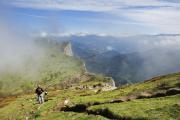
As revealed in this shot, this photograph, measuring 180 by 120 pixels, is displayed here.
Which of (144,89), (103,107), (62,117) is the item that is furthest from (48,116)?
(144,89)

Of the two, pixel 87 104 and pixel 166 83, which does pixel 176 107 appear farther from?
pixel 87 104

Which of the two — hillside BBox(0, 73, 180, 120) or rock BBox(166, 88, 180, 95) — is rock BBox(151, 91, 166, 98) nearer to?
hillside BBox(0, 73, 180, 120)

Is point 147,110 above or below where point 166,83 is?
below

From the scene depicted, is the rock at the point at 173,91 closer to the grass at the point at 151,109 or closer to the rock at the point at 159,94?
the rock at the point at 159,94

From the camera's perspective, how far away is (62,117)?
51906 mm

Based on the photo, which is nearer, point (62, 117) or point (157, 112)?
point (157, 112)

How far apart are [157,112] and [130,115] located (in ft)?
10.5

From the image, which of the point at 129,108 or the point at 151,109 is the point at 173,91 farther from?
the point at 151,109

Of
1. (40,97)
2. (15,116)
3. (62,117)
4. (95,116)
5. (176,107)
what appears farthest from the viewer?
(40,97)

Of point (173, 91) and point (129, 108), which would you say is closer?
point (129, 108)

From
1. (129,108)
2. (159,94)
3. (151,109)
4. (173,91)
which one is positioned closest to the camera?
(151,109)

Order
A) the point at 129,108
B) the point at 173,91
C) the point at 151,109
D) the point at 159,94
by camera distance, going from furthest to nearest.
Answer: the point at 159,94
the point at 173,91
the point at 129,108
the point at 151,109

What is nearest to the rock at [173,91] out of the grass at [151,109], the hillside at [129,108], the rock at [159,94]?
the hillside at [129,108]

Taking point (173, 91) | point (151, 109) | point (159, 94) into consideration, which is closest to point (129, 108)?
point (151, 109)
